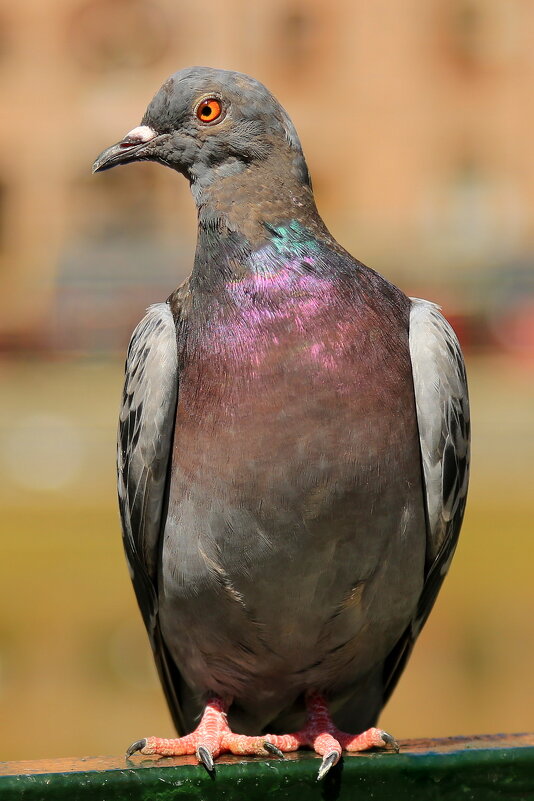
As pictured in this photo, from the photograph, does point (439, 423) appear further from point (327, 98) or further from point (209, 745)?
point (327, 98)

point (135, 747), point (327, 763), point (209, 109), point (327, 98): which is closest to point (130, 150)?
point (209, 109)

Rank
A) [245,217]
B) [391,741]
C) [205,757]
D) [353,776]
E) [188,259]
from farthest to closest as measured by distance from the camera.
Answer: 1. [188,259]
2. [245,217]
3. [391,741]
4. [205,757]
5. [353,776]

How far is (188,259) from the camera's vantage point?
33.0 m

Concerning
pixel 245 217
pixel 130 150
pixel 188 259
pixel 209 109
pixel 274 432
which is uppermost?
pixel 209 109

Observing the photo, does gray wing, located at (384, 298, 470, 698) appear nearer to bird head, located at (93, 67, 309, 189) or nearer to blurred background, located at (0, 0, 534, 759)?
bird head, located at (93, 67, 309, 189)

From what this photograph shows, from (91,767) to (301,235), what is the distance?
2.05 m

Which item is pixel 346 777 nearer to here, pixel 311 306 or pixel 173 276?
pixel 311 306

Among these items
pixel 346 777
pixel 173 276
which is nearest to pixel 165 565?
pixel 346 777

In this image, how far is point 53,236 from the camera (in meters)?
42.2

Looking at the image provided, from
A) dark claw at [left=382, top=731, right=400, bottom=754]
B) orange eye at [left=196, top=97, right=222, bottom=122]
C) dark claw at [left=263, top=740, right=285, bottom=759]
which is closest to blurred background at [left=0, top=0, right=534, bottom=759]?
dark claw at [left=263, top=740, right=285, bottom=759]

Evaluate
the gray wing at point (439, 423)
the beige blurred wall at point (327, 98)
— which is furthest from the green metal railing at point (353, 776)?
the beige blurred wall at point (327, 98)

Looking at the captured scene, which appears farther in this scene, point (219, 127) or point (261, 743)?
point (219, 127)

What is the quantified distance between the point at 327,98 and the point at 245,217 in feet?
119

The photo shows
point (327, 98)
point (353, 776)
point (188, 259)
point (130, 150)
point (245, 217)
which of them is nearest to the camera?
point (353, 776)
